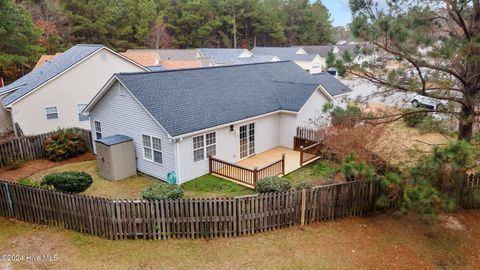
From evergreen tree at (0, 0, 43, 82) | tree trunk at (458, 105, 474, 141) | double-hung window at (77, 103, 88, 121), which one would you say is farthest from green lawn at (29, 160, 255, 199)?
evergreen tree at (0, 0, 43, 82)

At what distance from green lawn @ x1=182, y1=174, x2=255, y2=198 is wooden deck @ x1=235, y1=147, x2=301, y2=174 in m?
2.26

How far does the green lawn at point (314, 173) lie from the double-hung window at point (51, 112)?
51.1 feet

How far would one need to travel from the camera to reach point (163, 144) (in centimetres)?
1448

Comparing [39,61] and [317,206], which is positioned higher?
[39,61]

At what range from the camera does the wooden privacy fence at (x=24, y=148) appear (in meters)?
17.1

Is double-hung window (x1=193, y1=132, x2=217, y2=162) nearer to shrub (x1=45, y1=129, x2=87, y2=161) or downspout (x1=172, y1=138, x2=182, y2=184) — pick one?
downspout (x1=172, y1=138, x2=182, y2=184)

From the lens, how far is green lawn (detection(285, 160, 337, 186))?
585 inches

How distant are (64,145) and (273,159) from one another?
38.0 feet

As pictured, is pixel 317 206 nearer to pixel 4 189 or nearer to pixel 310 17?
pixel 4 189

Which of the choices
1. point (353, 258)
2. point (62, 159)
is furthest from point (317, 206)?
point (62, 159)

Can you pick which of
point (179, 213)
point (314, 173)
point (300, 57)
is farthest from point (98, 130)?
point (300, 57)

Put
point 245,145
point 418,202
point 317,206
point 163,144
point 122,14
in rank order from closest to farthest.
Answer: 1. point 418,202
2. point 317,206
3. point 163,144
4. point 245,145
5. point 122,14

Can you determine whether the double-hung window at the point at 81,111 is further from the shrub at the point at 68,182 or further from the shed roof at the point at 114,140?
the shrub at the point at 68,182

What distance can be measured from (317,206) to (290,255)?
2.17 m
